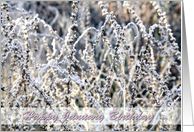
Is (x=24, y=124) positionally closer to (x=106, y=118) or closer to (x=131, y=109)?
(x=106, y=118)

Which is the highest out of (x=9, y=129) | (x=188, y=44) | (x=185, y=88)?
(x=188, y=44)

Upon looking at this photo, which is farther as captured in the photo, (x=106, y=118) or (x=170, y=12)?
(x=170, y=12)

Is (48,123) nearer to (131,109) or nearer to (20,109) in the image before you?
(20,109)

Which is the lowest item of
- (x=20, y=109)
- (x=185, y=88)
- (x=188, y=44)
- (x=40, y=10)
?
(x=20, y=109)

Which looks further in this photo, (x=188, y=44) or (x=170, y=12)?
(x=170, y=12)

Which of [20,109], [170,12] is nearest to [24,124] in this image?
[20,109]

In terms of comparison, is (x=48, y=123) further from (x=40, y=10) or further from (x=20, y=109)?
(x=40, y=10)

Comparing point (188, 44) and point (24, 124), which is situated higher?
point (188, 44)

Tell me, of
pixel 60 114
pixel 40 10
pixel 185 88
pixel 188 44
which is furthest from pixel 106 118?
pixel 40 10
